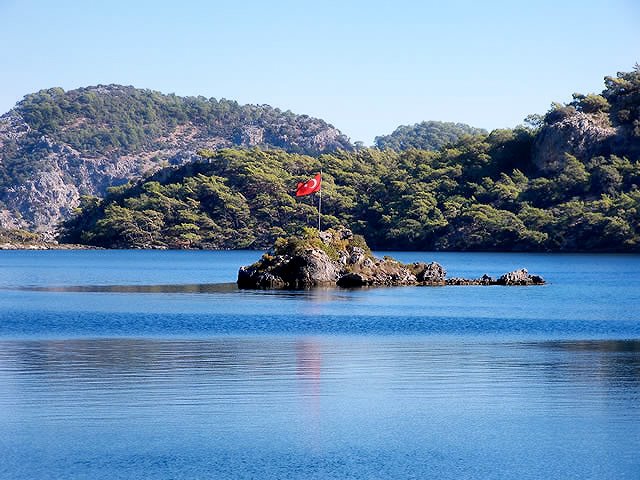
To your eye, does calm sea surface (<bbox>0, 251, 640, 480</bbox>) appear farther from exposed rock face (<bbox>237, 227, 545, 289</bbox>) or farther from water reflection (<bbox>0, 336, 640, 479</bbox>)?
exposed rock face (<bbox>237, 227, 545, 289</bbox>)

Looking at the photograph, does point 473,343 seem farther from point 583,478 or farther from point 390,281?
point 390,281

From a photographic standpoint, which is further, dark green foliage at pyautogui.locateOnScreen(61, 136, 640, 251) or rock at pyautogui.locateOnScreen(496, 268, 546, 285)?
dark green foliage at pyautogui.locateOnScreen(61, 136, 640, 251)

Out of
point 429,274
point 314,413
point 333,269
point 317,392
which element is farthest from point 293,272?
point 314,413

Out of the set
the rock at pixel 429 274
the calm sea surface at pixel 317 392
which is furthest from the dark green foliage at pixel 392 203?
the calm sea surface at pixel 317 392

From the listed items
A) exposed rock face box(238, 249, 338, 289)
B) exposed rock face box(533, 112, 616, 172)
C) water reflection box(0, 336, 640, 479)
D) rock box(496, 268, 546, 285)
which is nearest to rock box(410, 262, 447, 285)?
rock box(496, 268, 546, 285)

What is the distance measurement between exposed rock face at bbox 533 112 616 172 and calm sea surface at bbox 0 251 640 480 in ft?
321

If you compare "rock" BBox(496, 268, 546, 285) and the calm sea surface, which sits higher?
"rock" BBox(496, 268, 546, 285)

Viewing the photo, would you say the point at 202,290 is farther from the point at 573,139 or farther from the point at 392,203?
the point at 573,139

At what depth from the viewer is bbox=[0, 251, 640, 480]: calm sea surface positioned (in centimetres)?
2088

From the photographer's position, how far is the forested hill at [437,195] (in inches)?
5541

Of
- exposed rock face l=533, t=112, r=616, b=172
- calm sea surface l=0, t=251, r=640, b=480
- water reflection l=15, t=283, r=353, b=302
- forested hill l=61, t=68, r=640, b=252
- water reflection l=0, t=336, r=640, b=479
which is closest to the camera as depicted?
water reflection l=0, t=336, r=640, b=479

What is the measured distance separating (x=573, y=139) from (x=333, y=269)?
282ft

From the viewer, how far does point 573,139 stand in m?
151

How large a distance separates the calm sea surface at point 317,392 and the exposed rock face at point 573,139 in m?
98.0
